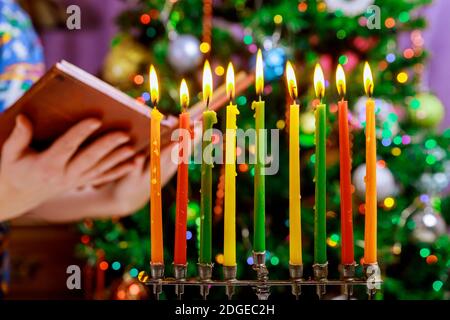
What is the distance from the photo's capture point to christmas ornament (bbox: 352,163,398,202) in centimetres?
187

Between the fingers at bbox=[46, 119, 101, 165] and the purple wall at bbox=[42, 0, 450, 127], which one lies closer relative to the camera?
the fingers at bbox=[46, 119, 101, 165]

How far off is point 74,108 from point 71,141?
7 centimetres

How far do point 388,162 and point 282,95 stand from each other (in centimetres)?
42

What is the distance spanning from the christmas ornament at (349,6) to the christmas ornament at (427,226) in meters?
0.69

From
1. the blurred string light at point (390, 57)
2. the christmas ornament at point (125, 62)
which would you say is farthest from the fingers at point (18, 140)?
the blurred string light at point (390, 57)

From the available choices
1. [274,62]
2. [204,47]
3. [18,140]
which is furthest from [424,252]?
[18,140]

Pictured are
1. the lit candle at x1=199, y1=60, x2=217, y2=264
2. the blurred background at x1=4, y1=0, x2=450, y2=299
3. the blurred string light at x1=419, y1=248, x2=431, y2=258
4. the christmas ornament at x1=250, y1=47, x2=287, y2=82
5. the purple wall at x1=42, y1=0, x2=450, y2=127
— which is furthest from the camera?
the purple wall at x1=42, y1=0, x2=450, y2=127

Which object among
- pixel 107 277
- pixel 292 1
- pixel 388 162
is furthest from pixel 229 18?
pixel 107 277

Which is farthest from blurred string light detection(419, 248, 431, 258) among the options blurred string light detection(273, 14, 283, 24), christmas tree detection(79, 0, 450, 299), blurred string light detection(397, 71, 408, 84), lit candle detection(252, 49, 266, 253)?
lit candle detection(252, 49, 266, 253)

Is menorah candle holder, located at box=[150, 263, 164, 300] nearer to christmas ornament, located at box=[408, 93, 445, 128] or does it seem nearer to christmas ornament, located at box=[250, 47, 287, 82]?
christmas ornament, located at box=[250, 47, 287, 82]

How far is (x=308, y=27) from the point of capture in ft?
6.78

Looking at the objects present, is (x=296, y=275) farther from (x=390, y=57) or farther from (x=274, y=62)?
(x=390, y=57)
